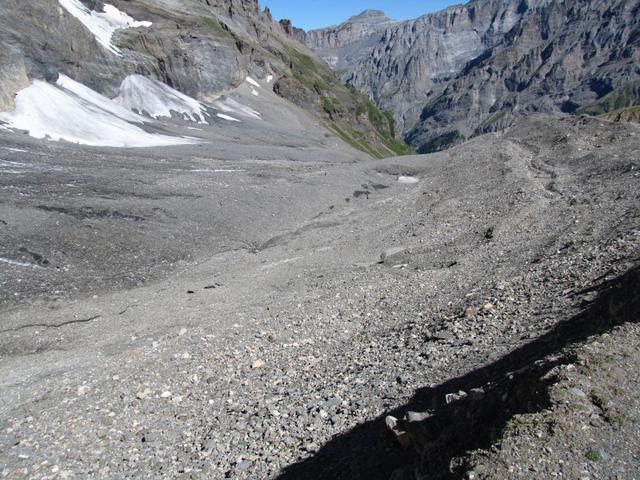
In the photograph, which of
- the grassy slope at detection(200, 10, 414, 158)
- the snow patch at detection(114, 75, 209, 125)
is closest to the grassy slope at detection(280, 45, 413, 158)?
the grassy slope at detection(200, 10, 414, 158)

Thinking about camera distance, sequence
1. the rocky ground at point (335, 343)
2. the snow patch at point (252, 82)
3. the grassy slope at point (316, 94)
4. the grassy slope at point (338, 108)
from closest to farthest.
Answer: the rocky ground at point (335, 343) < the snow patch at point (252, 82) < the grassy slope at point (316, 94) < the grassy slope at point (338, 108)

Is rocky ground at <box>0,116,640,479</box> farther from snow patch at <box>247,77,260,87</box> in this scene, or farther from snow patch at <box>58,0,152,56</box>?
snow patch at <box>247,77,260,87</box>

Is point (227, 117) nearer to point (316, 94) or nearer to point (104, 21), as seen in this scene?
point (104, 21)

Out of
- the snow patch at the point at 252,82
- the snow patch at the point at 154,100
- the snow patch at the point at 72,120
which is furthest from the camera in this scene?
the snow patch at the point at 252,82

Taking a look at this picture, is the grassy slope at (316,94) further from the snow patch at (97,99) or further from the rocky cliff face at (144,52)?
the snow patch at (97,99)

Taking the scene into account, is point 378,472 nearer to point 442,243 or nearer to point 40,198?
point 442,243

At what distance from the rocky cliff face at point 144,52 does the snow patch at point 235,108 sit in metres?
2.21

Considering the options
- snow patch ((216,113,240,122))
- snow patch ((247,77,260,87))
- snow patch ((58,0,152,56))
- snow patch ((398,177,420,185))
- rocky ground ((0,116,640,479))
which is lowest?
snow patch ((398,177,420,185))

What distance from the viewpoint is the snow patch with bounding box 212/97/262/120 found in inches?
3275

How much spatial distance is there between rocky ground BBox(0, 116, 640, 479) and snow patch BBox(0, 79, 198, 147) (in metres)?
13.1

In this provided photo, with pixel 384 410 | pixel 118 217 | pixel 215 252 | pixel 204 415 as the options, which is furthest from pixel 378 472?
pixel 118 217

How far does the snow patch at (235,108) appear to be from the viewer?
8319 centimetres

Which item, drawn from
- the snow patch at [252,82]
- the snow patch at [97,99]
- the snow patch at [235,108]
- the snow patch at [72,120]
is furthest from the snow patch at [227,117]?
the snow patch at [252,82]

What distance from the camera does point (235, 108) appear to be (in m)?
85.5
